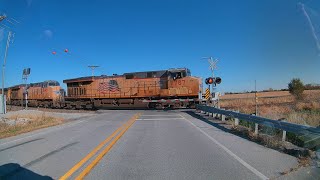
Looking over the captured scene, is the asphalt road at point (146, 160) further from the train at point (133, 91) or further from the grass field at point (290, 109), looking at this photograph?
the train at point (133, 91)

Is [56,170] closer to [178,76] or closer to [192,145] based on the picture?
[192,145]

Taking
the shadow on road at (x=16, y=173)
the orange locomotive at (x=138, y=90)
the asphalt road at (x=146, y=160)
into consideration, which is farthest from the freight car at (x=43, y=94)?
the shadow on road at (x=16, y=173)

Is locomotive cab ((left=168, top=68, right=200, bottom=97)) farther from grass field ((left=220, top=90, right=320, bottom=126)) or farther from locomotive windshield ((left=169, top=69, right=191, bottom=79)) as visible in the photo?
grass field ((left=220, top=90, right=320, bottom=126))

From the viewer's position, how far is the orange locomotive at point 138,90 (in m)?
35.4

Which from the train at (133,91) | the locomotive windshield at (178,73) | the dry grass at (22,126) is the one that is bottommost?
the dry grass at (22,126)

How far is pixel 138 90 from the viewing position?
38.0 metres

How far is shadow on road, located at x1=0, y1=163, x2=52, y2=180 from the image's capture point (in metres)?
7.30

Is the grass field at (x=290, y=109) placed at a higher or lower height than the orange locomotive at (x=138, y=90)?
lower

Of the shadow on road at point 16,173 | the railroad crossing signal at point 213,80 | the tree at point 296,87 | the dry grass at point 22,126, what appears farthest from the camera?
the tree at point 296,87

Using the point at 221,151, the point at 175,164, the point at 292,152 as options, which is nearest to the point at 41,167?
the point at 175,164

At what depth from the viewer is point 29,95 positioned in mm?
56031

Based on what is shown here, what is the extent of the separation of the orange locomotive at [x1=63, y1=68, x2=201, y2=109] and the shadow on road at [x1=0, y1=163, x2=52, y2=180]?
2722cm

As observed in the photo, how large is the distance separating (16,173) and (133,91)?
3067cm

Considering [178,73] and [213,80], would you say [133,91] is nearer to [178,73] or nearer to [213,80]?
[178,73]
